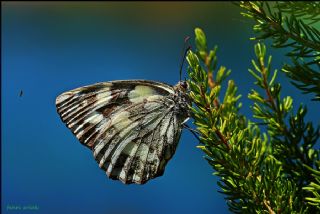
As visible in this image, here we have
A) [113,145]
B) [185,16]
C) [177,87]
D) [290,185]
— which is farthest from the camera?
[185,16]

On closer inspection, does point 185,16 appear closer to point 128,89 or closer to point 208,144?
point 128,89

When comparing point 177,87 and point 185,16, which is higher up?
point 185,16

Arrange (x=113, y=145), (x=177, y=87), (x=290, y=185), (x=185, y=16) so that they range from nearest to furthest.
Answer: (x=290, y=185) < (x=177, y=87) < (x=113, y=145) < (x=185, y=16)

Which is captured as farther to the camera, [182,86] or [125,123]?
[125,123]

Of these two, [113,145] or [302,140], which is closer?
[302,140]

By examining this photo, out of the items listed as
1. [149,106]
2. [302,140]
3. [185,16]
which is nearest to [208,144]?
[302,140]

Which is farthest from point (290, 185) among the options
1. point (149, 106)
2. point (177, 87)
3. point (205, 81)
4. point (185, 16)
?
point (185, 16)

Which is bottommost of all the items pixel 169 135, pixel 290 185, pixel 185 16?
pixel 290 185
